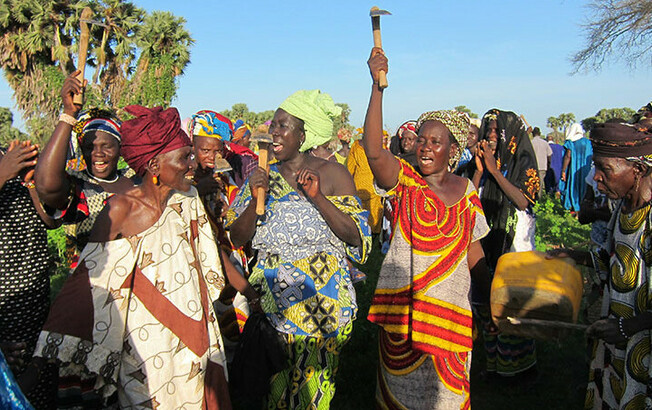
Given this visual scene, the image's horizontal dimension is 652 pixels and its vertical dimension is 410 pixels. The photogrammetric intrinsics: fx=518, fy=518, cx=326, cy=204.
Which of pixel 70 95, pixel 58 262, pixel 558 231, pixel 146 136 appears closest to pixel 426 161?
pixel 146 136

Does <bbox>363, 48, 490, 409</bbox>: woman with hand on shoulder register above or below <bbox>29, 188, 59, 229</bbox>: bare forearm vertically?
below

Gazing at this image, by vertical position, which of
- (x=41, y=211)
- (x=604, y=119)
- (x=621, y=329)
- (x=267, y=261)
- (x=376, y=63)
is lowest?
(x=621, y=329)

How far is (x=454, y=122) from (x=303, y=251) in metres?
1.26

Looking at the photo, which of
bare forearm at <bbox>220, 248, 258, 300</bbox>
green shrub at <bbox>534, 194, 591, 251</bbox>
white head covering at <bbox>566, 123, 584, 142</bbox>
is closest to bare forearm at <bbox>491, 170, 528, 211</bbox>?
bare forearm at <bbox>220, 248, 258, 300</bbox>

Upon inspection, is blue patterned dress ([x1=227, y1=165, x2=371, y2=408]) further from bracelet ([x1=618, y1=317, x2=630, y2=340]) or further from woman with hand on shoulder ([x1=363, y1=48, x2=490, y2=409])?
bracelet ([x1=618, y1=317, x2=630, y2=340])

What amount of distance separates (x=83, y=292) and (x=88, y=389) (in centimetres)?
46

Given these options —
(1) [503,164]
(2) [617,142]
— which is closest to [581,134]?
(1) [503,164]

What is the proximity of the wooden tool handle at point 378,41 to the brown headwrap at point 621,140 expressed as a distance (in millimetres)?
1212

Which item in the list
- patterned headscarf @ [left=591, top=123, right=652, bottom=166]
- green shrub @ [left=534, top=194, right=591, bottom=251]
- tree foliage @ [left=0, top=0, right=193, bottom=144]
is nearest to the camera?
patterned headscarf @ [left=591, top=123, right=652, bottom=166]

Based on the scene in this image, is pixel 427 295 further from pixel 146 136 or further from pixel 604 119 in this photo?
pixel 604 119

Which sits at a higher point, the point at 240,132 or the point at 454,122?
the point at 240,132

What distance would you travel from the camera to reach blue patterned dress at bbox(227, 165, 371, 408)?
3230mm

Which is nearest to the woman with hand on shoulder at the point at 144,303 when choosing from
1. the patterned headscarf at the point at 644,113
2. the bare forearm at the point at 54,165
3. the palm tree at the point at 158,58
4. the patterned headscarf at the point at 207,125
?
the bare forearm at the point at 54,165

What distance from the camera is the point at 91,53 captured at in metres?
27.2
